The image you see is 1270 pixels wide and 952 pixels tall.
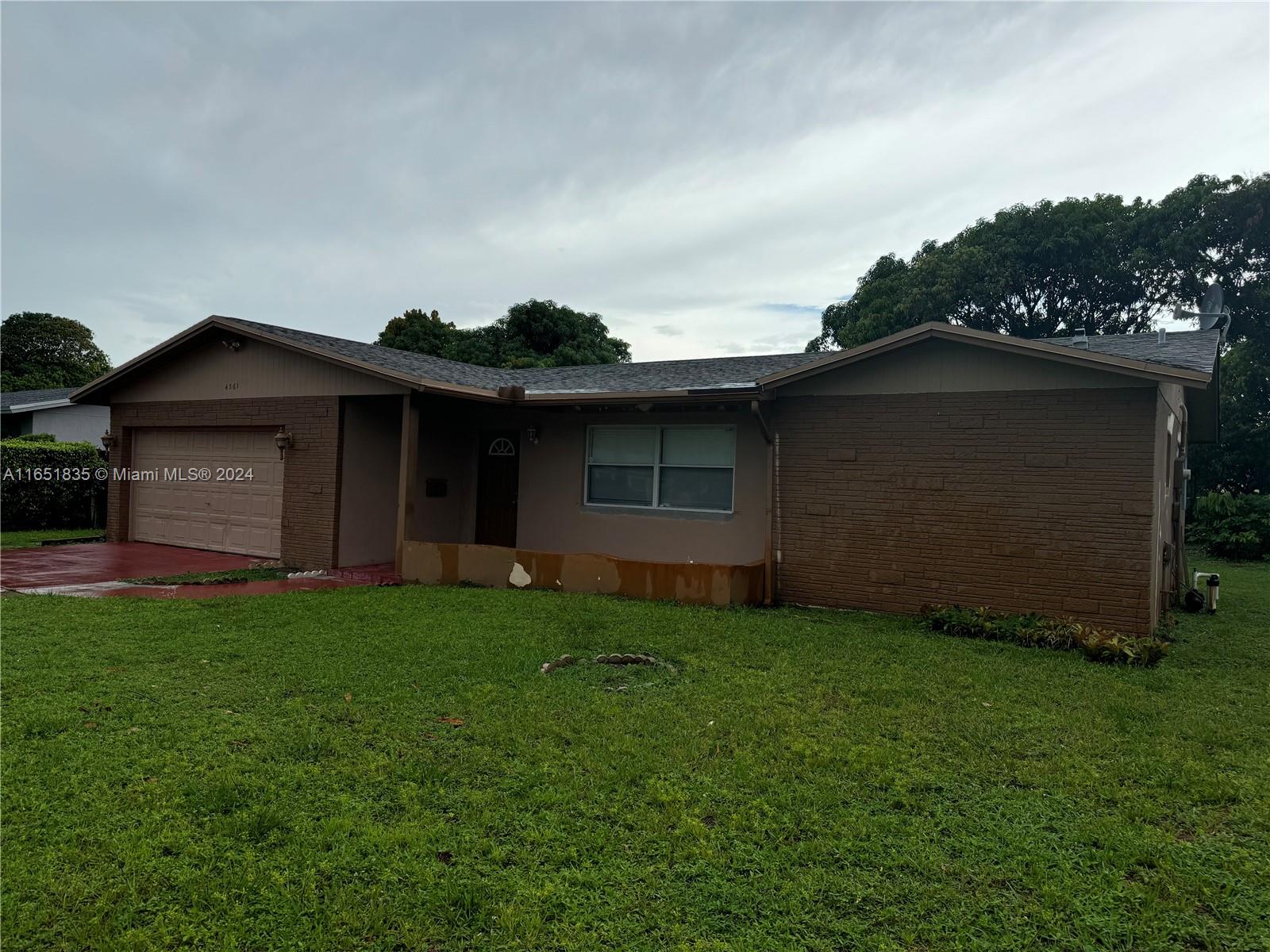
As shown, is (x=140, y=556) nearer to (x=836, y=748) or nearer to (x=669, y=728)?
(x=669, y=728)

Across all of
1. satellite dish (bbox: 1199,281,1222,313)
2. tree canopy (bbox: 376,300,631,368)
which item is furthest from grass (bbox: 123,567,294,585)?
tree canopy (bbox: 376,300,631,368)

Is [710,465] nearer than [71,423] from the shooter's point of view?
Yes

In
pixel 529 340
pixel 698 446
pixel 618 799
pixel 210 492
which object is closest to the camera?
pixel 618 799

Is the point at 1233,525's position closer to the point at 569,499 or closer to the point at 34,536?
the point at 569,499

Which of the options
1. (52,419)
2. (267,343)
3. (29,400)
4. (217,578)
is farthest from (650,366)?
(29,400)

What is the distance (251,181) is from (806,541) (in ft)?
41.7

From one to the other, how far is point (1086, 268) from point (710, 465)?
21373 millimetres

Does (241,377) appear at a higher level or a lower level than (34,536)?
higher

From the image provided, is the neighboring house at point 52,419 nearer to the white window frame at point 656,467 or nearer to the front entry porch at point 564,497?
the front entry porch at point 564,497

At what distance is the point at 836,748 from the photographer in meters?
4.33

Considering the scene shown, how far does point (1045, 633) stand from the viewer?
23.5ft

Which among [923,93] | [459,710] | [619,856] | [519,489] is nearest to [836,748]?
[619,856]

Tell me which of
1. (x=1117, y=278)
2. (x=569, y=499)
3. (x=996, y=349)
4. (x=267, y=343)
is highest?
(x=1117, y=278)

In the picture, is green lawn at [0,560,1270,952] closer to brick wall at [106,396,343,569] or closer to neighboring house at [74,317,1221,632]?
neighboring house at [74,317,1221,632]
